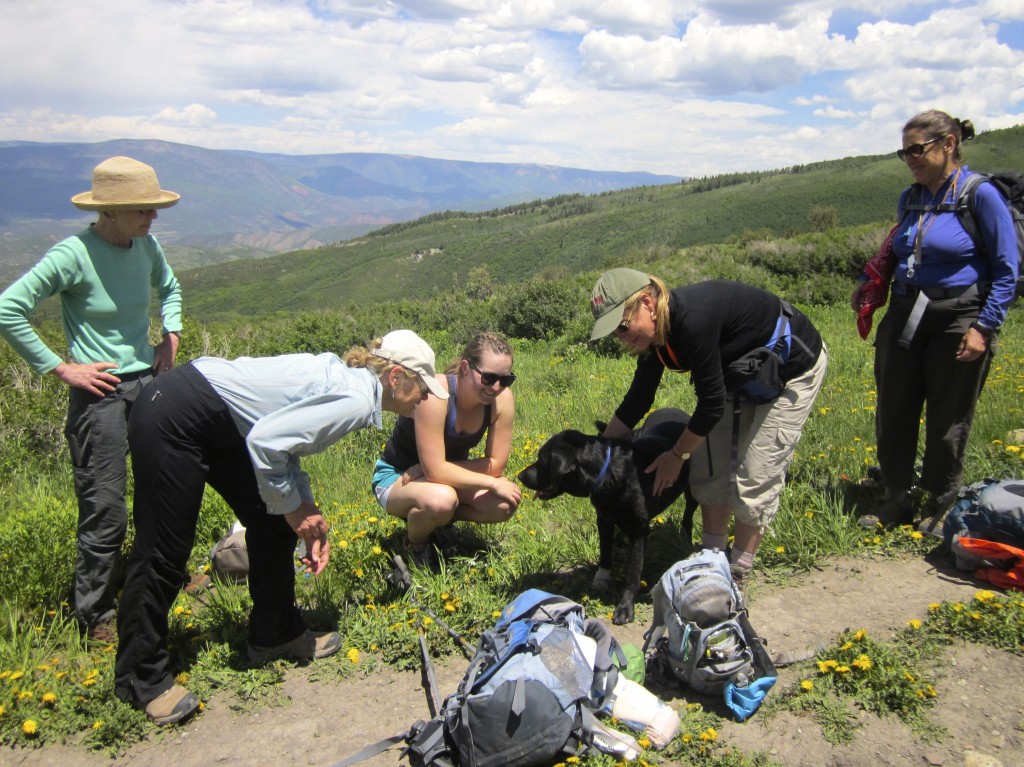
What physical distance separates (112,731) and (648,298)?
2.74 meters

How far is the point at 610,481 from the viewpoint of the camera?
330 centimetres

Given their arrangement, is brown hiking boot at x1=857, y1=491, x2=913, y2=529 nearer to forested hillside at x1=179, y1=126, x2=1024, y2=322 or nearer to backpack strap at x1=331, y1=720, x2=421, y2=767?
backpack strap at x1=331, y1=720, x2=421, y2=767

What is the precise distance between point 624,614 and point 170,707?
2044 mm

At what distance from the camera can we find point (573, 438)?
334 cm

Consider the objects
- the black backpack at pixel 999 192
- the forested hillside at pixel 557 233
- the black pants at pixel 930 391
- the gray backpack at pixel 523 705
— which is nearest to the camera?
the gray backpack at pixel 523 705

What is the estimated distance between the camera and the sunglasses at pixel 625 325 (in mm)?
2748

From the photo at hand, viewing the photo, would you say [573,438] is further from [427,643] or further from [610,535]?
[427,643]

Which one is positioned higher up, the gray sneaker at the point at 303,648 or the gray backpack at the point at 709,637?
the gray backpack at the point at 709,637

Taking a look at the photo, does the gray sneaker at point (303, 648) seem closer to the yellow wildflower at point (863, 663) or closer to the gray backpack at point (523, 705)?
the gray backpack at point (523, 705)

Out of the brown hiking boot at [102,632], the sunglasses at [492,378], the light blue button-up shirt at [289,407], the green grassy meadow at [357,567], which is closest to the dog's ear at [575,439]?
the sunglasses at [492,378]

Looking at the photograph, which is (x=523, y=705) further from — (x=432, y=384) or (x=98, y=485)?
(x=98, y=485)

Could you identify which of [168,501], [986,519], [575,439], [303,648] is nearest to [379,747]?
[303,648]

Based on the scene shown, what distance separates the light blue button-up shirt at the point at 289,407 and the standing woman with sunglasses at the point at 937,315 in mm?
2893

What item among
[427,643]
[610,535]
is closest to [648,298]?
[610,535]
